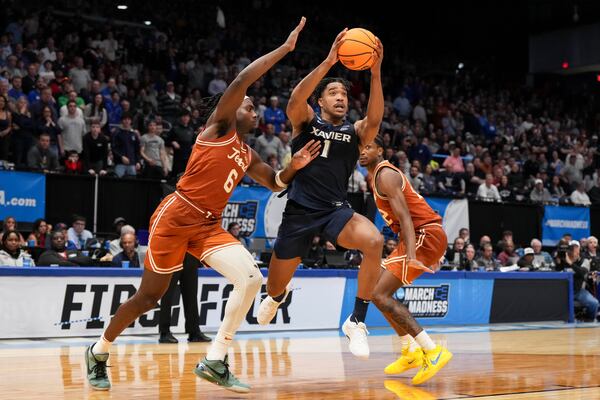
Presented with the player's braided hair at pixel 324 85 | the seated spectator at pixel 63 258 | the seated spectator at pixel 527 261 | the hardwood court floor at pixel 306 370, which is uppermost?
the player's braided hair at pixel 324 85

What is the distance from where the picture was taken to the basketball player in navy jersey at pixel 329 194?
23.1 feet

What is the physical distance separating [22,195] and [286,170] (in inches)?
317

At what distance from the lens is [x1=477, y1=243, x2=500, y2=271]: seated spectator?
652 inches

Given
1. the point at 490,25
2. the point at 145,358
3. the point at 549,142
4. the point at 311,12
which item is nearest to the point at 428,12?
the point at 490,25

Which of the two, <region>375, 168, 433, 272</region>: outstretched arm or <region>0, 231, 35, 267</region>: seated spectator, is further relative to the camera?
<region>0, 231, 35, 267</region>: seated spectator

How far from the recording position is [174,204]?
6.43m

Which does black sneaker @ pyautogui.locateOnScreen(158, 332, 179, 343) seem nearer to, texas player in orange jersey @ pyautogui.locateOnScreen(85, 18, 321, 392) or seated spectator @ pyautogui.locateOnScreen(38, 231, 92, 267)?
seated spectator @ pyautogui.locateOnScreen(38, 231, 92, 267)

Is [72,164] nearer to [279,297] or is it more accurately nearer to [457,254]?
[457,254]

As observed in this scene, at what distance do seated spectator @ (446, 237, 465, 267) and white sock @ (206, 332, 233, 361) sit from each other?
10.4m

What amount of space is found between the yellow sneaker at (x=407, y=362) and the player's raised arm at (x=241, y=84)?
2667 millimetres

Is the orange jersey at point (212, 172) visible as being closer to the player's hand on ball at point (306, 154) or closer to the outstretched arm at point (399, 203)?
the player's hand on ball at point (306, 154)

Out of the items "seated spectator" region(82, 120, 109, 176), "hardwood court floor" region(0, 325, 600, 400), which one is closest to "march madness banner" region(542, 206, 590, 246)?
"hardwood court floor" region(0, 325, 600, 400)

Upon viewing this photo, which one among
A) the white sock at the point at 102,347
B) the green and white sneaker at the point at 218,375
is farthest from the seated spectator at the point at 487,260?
the white sock at the point at 102,347

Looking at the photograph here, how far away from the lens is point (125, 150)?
1553 centimetres
